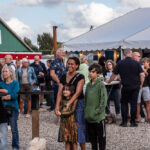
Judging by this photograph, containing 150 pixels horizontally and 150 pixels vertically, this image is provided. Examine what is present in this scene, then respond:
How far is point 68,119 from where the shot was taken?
5648 millimetres

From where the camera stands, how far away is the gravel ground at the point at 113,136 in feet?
23.9

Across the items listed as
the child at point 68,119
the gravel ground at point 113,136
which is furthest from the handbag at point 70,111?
the gravel ground at point 113,136

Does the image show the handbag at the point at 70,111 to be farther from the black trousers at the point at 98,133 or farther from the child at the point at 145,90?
the child at the point at 145,90

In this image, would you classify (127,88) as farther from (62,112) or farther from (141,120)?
(62,112)

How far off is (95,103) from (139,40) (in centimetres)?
772

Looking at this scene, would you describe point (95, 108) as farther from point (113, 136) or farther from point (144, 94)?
point (144, 94)

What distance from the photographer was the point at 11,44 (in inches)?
1615

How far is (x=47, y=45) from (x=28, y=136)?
80.4 metres

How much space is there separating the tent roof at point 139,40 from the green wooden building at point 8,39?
27.4 metres

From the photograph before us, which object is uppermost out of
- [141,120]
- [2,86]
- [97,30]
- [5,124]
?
[97,30]

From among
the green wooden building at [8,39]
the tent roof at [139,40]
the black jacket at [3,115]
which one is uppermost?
the green wooden building at [8,39]

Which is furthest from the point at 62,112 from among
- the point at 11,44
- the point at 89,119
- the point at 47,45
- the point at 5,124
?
the point at 47,45

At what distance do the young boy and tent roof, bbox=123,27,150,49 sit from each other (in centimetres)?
739

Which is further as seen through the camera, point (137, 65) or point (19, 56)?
point (19, 56)
